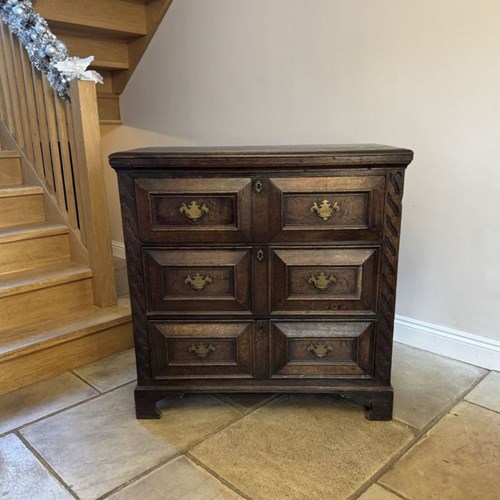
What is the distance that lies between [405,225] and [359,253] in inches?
26.4

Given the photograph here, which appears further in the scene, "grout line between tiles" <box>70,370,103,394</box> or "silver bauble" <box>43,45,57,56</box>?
"silver bauble" <box>43,45,57,56</box>

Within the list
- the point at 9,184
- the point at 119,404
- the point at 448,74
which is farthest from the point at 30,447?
the point at 448,74

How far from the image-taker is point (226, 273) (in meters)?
1.42

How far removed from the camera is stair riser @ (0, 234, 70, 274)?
204cm

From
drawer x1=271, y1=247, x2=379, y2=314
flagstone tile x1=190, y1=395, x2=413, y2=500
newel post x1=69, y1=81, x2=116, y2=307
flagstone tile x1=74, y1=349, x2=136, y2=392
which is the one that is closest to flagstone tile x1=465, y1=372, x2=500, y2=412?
flagstone tile x1=190, y1=395, x2=413, y2=500

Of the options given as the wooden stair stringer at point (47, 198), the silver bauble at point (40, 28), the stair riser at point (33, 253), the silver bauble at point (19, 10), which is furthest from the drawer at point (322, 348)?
the silver bauble at point (19, 10)

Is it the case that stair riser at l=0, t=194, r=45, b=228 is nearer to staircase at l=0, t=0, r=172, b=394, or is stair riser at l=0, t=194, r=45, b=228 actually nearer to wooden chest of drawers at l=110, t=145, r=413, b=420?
staircase at l=0, t=0, r=172, b=394

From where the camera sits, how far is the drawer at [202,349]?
147 cm

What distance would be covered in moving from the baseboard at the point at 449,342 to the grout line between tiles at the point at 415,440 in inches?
3.4

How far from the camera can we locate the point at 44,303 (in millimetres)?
1972

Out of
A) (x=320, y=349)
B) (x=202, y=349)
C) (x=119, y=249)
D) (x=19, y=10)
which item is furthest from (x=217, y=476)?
(x=119, y=249)

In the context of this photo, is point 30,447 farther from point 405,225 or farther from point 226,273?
point 405,225

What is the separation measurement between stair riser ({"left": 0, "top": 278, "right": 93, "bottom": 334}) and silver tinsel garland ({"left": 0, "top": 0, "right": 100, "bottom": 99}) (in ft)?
2.86

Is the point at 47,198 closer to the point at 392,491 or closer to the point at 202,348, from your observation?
the point at 202,348
